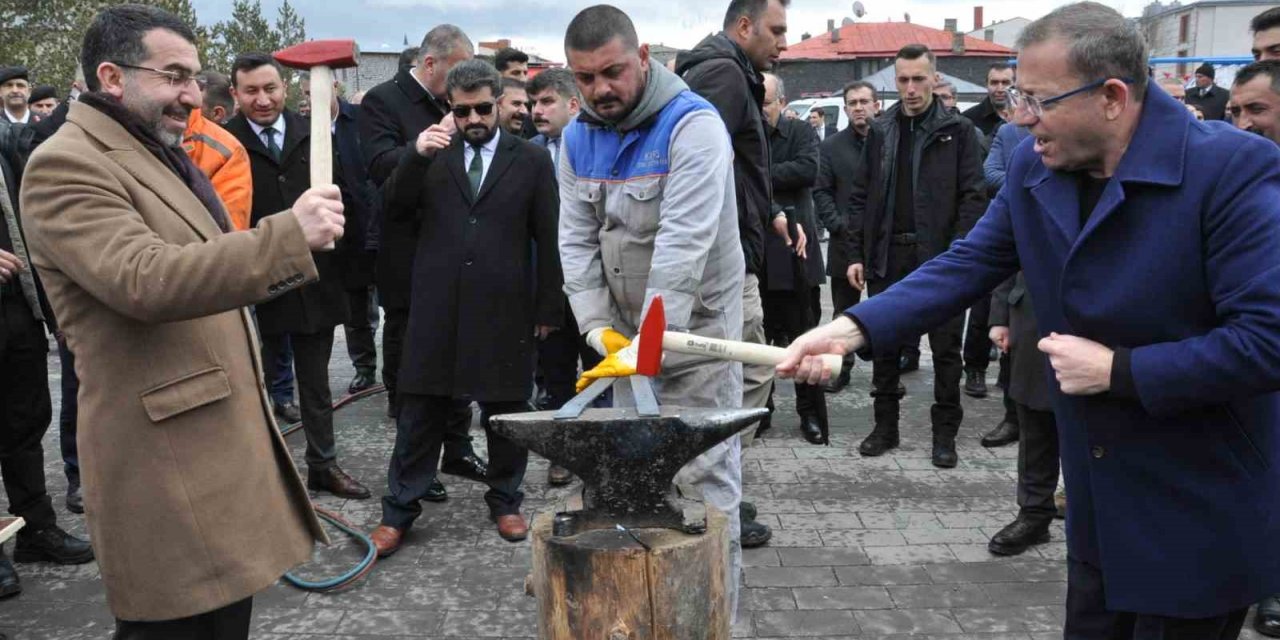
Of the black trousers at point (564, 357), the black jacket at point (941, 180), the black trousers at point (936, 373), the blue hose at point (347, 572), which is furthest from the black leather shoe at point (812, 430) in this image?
the blue hose at point (347, 572)

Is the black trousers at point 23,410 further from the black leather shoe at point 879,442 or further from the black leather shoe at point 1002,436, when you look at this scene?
the black leather shoe at point 1002,436

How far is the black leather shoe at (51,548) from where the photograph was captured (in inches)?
189

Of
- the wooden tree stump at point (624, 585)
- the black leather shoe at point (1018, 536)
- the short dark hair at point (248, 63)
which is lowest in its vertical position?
the black leather shoe at point (1018, 536)

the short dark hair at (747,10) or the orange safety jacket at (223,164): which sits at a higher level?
the short dark hair at (747,10)

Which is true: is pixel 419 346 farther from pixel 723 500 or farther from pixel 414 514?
pixel 723 500

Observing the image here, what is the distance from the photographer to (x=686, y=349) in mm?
2887

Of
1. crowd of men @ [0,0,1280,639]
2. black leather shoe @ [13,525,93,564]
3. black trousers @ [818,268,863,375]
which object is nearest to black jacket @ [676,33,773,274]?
crowd of men @ [0,0,1280,639]

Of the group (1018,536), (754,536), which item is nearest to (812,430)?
(754,536)

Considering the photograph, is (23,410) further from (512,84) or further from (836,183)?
(836,183)

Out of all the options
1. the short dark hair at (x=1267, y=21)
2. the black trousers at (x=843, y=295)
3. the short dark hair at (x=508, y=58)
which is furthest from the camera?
the short dark hair at (x=508, y=58)

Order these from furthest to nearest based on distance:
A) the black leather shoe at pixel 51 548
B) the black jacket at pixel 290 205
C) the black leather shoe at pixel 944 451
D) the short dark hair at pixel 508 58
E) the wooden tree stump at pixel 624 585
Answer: the short dark hair at pixel 508 58
the black leather shoe at pixel 944 451
the black jacket at pixel 290 205
the black leather shoe at pixel 51 548
the wooden tree stump at pixel 624 585

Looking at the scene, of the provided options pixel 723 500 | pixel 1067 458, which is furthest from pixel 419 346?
pixel 1067 458

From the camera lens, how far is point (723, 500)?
4.00 metres

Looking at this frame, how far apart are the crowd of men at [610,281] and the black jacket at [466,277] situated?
0.02 metres
